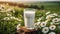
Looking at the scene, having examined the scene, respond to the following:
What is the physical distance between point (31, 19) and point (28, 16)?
4 centimetres

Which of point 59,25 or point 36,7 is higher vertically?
point 36,7

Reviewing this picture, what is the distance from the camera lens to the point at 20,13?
139cm

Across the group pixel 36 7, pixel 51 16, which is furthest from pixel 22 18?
pixel 51 16

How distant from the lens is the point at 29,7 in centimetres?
141

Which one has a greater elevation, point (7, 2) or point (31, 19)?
point (7, 2)

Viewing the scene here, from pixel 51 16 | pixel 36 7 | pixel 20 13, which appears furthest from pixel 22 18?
pixel 51 16

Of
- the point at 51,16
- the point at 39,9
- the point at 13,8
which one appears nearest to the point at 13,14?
the point at 13,8

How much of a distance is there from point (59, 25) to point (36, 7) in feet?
1.01

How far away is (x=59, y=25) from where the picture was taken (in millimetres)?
1360

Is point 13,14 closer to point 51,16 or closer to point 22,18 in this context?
point 22,18

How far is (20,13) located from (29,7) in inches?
4.6

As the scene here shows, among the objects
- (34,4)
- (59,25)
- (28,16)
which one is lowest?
(59,25)

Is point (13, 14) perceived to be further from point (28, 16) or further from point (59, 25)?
point (59, 25)

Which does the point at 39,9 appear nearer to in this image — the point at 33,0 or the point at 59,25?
the point at 33,0
